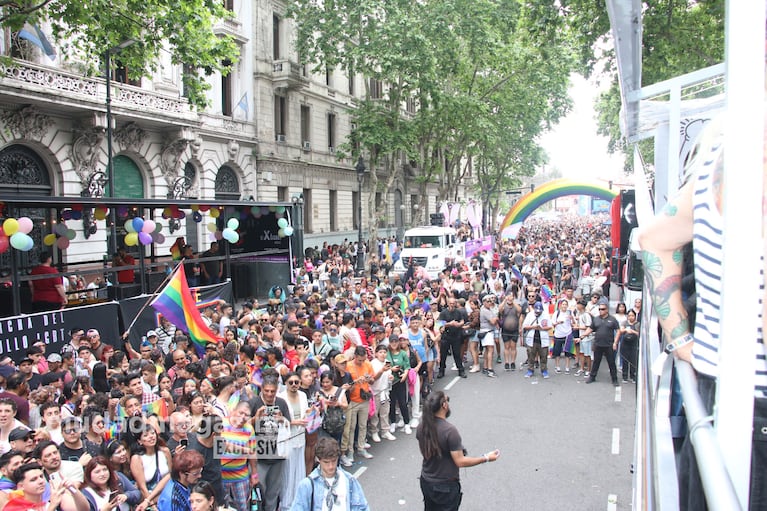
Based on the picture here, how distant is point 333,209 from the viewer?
37.1 metres

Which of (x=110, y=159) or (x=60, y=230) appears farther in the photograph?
(x=110, y=159)

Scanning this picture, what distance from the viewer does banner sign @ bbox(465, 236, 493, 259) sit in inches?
1265

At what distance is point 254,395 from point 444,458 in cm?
250

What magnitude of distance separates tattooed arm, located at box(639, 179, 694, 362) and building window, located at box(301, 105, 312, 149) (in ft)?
107

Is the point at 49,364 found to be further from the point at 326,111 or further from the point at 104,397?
the point at 326,111

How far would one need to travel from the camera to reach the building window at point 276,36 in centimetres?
3064

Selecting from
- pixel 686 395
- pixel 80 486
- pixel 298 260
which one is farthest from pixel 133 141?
pixel 686 395

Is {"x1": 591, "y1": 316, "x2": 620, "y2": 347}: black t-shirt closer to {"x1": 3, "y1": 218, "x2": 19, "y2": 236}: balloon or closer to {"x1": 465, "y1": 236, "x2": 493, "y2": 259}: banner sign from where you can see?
{"x1": 3, "y1": 218, "x2": 19, "y2": 236}: balloon

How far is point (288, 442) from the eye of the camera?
6.46 m

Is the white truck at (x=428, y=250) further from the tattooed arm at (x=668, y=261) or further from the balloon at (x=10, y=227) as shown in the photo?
the tattooed arm at (x=668, y=261)

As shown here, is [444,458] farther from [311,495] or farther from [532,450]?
[532,450]

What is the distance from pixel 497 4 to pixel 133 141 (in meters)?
17.2

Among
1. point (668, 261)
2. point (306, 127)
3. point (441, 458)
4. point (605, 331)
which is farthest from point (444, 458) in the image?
point (306, 127)

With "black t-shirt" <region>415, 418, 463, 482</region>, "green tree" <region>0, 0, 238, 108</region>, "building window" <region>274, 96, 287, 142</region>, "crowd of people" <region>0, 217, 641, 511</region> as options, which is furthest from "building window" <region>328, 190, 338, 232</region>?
"black t-shirt" <region>415, 418, 463, 482</region>
